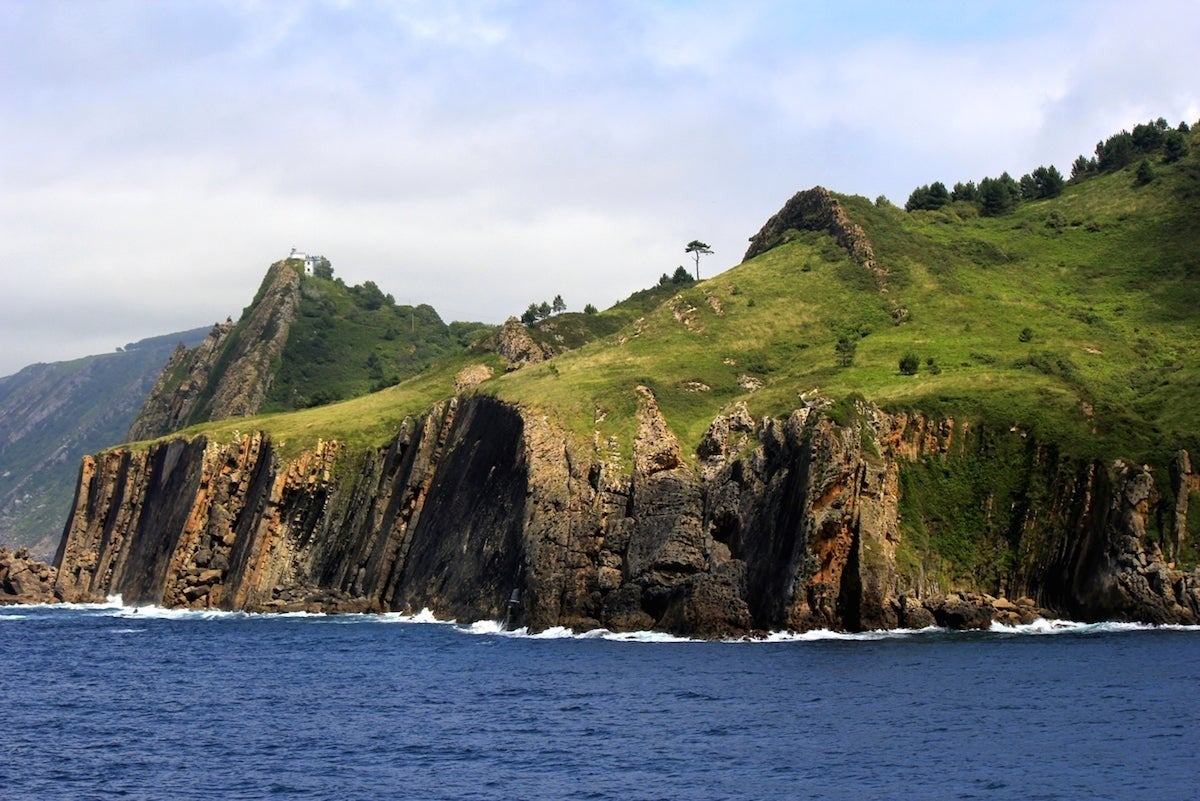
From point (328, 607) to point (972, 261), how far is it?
82.9m

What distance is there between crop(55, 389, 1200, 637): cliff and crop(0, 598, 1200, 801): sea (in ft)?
13.0

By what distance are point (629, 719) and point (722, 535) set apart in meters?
42.0

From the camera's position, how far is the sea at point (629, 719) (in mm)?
53844

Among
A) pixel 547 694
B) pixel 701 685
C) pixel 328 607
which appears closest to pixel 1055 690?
pixel 701 685

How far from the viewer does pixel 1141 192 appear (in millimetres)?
185125

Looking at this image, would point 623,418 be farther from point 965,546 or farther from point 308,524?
point 308,524

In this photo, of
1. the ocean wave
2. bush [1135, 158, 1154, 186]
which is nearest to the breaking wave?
the ocean wave

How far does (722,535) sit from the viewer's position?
108688 millimetres

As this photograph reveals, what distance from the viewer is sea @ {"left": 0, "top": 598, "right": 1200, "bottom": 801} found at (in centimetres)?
5384

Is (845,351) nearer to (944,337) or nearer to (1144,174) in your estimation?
(944,337)

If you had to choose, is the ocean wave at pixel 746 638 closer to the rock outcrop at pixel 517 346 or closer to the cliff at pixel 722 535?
the cliff at pixel 722 535

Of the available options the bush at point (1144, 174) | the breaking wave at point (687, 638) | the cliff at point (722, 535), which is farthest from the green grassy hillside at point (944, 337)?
the breaking wave at point (687, 638)

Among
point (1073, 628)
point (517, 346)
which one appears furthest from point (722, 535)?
point (517, 346)

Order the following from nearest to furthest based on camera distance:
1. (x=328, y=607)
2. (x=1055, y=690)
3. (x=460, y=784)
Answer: (x=460, y=784), (x=1055, y=690), (x=328, y=607)
